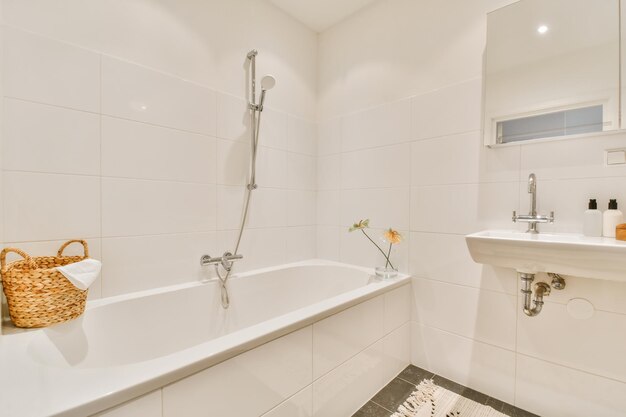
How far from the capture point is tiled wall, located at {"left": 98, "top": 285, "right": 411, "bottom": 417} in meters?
0.80

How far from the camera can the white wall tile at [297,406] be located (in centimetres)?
102

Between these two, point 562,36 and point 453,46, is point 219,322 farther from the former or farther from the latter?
point 562,36

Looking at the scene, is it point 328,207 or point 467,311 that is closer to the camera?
point 467,311

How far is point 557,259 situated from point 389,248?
952 mm

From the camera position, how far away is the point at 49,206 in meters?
1.22

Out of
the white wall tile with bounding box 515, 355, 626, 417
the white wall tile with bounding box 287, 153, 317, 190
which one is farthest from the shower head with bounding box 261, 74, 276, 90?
the white wall tile with bounding box 515, 355, 626, 417

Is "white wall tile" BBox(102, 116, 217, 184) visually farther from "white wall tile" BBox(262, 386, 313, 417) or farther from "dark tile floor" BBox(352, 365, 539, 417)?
"dark tile floor" BBox(352, 365, 539, 417)

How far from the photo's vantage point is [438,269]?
1.71m

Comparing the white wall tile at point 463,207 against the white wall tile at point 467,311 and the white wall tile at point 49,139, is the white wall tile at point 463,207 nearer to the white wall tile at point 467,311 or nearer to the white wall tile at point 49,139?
the white wall tile at point 467,311

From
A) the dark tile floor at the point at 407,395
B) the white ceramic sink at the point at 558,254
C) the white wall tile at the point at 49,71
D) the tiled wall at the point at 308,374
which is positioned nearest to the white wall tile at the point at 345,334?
the tiled wall at the point at 308,374

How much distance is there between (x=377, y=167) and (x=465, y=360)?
125 cm

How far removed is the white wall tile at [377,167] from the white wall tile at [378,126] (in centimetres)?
5

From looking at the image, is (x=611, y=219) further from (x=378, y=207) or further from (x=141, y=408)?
(x=141, y=408)

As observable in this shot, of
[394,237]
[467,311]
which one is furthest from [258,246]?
[467,311]
